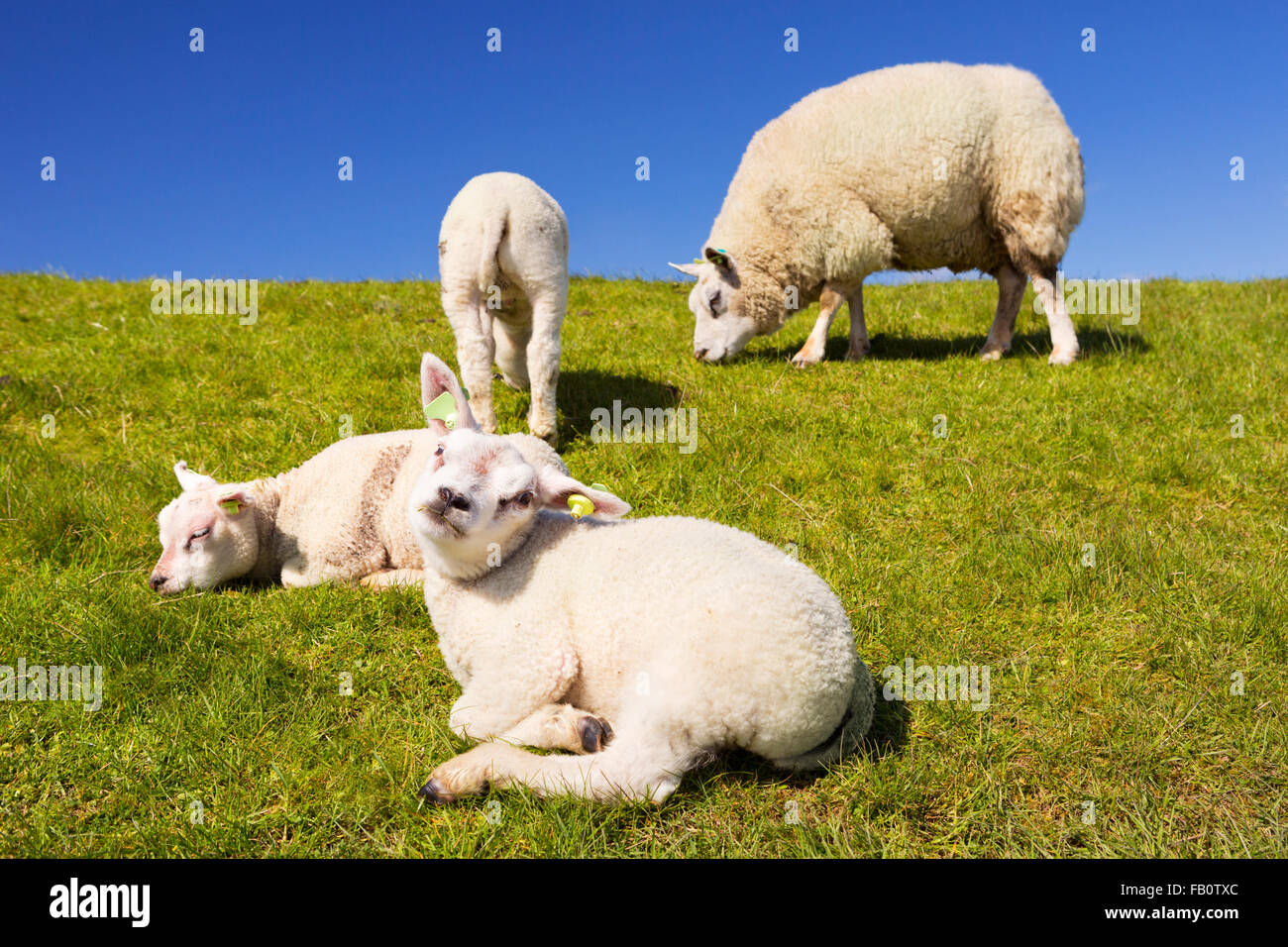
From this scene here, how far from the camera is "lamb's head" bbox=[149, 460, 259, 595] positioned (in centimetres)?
504

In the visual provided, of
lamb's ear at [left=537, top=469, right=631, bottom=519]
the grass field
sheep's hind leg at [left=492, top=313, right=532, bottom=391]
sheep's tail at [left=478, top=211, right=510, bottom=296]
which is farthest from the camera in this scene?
sheep's hind leg at [left=492, top=313, right=532, bottom=391]

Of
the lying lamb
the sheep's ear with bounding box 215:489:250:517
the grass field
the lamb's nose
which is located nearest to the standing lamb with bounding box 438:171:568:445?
the grass field

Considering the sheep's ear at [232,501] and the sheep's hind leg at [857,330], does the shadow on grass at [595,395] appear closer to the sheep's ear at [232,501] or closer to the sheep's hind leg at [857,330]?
the sheep's hind leg at [857,330]

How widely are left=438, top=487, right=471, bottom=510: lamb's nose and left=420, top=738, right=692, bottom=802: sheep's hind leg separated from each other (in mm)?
968

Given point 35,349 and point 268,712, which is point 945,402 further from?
point 35,349

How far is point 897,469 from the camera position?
644 cm

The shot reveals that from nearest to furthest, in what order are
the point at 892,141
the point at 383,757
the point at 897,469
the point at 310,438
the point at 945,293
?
1. the point at 383,757
2. the point at 897,469
3. the point at 310,438
4. the point at 892,141
5. the point at 945,293

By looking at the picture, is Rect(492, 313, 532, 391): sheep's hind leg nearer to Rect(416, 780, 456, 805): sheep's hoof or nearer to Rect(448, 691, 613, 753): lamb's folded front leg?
Rect(448, 691, 613, 753): lamb's folded front leg

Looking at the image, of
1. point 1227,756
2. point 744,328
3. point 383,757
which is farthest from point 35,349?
point 1227,756

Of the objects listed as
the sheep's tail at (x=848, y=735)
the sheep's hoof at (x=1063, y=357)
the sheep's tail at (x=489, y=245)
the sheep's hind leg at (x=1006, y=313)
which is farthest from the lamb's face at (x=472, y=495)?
the sheep's hind leg at (x=1006, y=313)

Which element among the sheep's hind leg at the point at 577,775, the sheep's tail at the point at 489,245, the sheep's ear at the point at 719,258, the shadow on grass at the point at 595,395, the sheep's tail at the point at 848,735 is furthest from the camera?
the sheep's ear at the point at 719,258

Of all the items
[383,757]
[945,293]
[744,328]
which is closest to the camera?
[383,757]

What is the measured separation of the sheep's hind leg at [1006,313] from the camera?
31.0ft

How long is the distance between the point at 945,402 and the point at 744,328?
2863 millimetres
